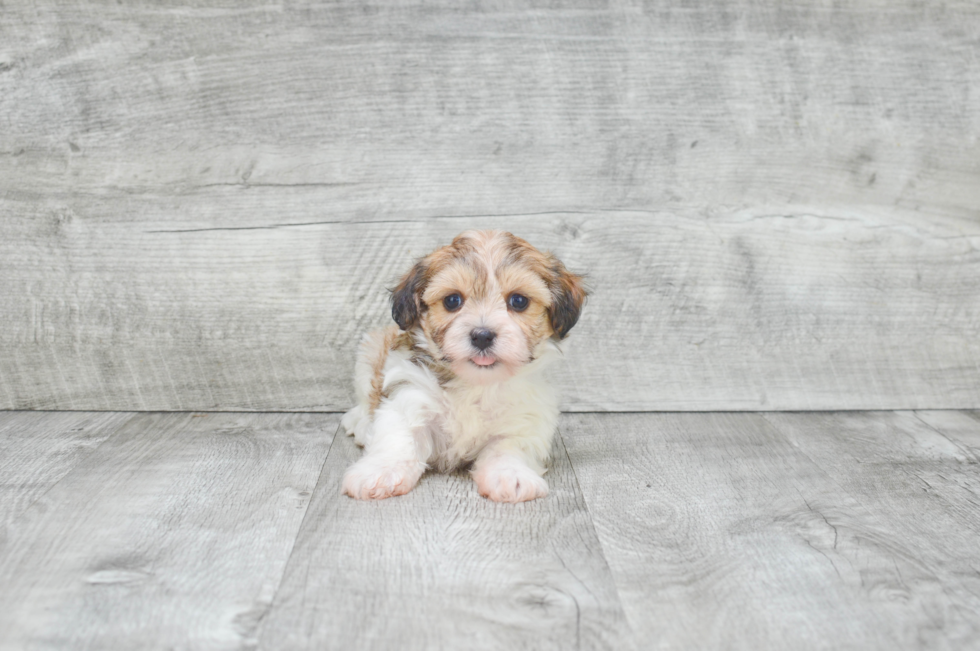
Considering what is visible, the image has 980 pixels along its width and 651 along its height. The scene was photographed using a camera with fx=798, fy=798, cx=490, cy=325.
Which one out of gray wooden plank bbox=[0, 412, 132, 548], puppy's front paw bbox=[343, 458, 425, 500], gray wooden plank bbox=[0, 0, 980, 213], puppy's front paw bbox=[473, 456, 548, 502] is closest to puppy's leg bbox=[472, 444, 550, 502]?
puppy's front paw bbox=[473, 456, 548, 502]

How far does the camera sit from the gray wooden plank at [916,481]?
191 cm

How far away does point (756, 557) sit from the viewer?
1976mm

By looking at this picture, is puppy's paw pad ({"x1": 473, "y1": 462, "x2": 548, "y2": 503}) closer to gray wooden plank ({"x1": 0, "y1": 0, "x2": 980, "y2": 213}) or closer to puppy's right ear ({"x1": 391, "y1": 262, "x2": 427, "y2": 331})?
puppy's right ear ({"x1": 391, "y1": 262, "x2": 427, "y2": 331})

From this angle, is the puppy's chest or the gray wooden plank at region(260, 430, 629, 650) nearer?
the gray wooden plank at region(260, 430, 629, 650)

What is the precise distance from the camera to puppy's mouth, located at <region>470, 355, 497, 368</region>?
2342mm

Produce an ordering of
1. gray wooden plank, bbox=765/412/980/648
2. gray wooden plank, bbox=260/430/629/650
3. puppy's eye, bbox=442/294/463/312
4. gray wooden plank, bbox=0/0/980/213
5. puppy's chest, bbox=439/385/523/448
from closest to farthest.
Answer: gray wooden plank, bbox=260/430/629/650, gray wooden plank, bbox=765/412/980/648, puppy's eye, bbox=442/294/463/312, puppy's chest, bbox=439/385/523/448, gray wooden plank, bbox=0/0/980/213

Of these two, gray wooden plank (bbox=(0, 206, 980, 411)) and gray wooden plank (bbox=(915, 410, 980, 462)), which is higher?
gray wooden plank (bbox=(0, 206, 980, 411))

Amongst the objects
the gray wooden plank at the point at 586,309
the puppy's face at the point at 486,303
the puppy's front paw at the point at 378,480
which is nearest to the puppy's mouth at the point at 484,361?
the puppy's face at the point at 486,303

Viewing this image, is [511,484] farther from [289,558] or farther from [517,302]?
[289,558]

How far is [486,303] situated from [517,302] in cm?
11

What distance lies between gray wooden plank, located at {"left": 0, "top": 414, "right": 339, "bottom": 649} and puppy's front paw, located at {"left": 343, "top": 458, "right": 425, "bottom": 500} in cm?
14

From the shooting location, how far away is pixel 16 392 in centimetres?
342

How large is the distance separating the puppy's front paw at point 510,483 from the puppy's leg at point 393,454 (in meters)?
0.22

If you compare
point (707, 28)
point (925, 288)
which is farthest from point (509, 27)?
point (925, 288)
